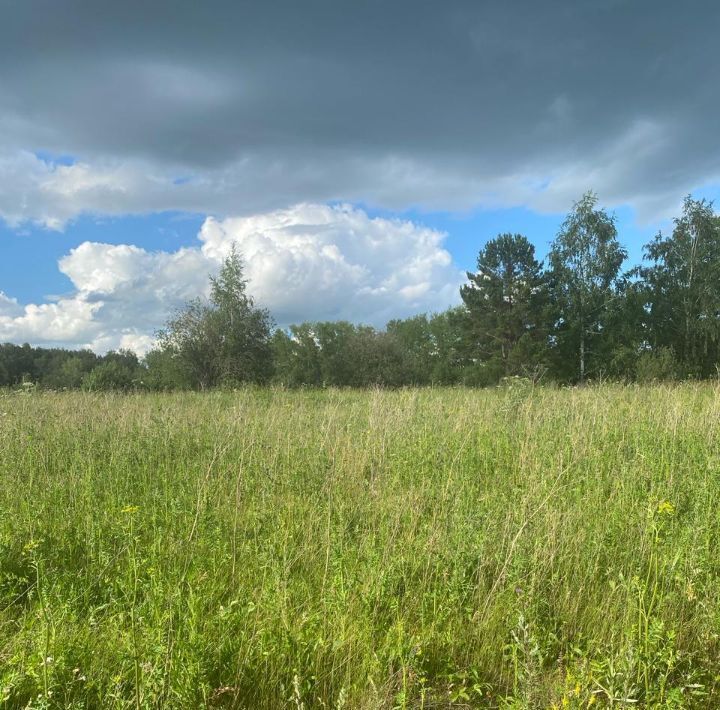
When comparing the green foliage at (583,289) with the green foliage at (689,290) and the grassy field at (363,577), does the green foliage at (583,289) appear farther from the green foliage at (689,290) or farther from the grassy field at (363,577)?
the grassy field at (363,577)

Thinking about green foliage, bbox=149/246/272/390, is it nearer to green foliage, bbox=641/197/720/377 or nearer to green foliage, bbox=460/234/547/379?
green foliage, bbox=460/234/547/379

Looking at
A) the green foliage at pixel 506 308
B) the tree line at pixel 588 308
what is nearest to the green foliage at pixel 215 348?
the tree line at pixel 588 308

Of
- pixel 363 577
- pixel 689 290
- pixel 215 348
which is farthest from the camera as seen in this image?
pixel 689 290

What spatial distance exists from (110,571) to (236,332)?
20905 mm

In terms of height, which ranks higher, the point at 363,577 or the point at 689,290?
the point at 689,290

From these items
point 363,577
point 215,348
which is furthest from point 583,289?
point 363,577

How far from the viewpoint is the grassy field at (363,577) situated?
7.43ft

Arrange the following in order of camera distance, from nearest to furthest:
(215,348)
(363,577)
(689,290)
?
(363,577), (215,348), (689,290)

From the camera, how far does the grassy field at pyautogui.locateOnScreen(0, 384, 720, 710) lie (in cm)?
227

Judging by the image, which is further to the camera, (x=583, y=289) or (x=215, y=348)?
(x=583, y=289)

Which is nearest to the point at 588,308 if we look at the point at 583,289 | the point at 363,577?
the point at 583,289

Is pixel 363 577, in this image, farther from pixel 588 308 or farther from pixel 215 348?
pixel 588 308

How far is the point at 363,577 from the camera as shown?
302 cm

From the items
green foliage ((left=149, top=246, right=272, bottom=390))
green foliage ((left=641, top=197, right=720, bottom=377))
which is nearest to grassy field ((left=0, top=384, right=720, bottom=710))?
green foliage ((left=149, top=246, right=272, bottom=390))
